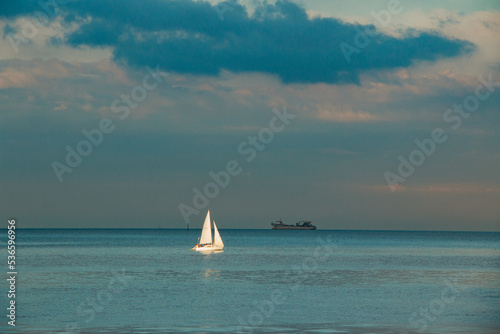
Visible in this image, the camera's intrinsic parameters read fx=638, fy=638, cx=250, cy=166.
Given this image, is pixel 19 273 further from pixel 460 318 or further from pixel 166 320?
pixel 460 318

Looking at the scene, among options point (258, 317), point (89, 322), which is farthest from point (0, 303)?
point (258, 317)

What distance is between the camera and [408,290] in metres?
68.1

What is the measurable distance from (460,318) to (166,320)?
22.2m
